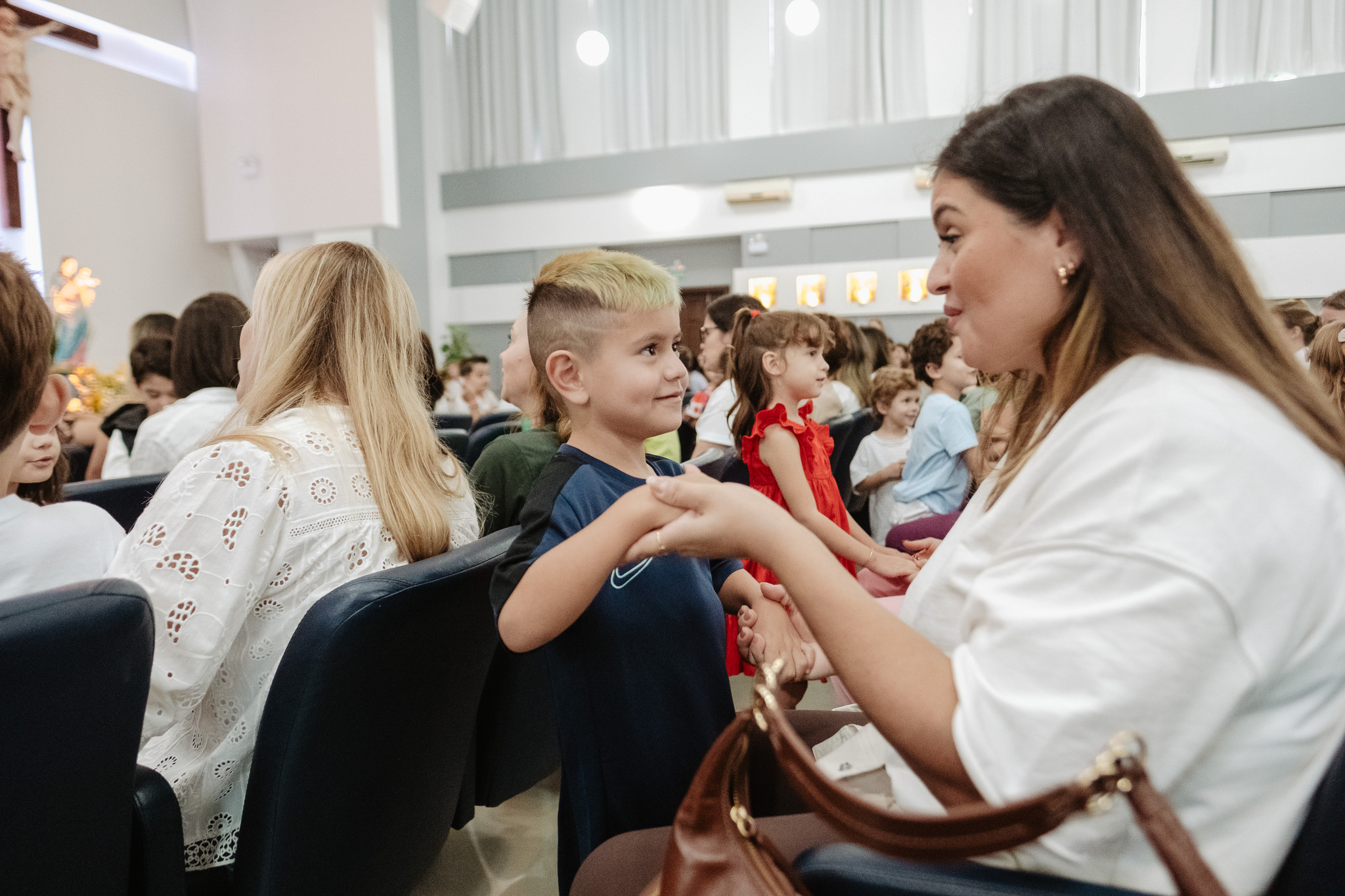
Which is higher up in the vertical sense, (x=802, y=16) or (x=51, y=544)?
(x=802, y=16)

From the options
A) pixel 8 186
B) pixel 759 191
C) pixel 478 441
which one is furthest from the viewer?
pixel 759 191

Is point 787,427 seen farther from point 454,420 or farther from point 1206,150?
point 1206,150

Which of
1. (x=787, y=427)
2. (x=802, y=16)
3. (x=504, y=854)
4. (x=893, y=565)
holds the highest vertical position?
(x=802, y=16)

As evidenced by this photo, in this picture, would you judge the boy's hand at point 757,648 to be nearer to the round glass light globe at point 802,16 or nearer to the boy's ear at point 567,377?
the boy's ear at point 567,377

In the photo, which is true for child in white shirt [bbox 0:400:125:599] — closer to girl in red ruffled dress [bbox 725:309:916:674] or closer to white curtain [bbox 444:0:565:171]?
girl in red ruffled dress [bbox 725:309:916:674]

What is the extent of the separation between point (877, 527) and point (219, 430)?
2961 millimetres

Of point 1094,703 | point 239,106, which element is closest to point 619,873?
point 1094,703

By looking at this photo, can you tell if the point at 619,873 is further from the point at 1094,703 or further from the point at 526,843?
the point at 526,843

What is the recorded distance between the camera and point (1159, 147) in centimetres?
81

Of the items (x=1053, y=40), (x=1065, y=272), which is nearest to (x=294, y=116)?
(x=1053, y=40)

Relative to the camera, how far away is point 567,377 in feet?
4.15

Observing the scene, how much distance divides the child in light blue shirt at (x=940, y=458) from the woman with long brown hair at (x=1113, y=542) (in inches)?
89.4

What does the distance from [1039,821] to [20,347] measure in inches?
49.7

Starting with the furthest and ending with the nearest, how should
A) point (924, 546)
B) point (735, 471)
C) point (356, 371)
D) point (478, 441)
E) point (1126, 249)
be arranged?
1. point (478, 441)
2. point (735, 471)
3. point (924, 546)
4. point (356, 371)
5. point (1126, 249)
